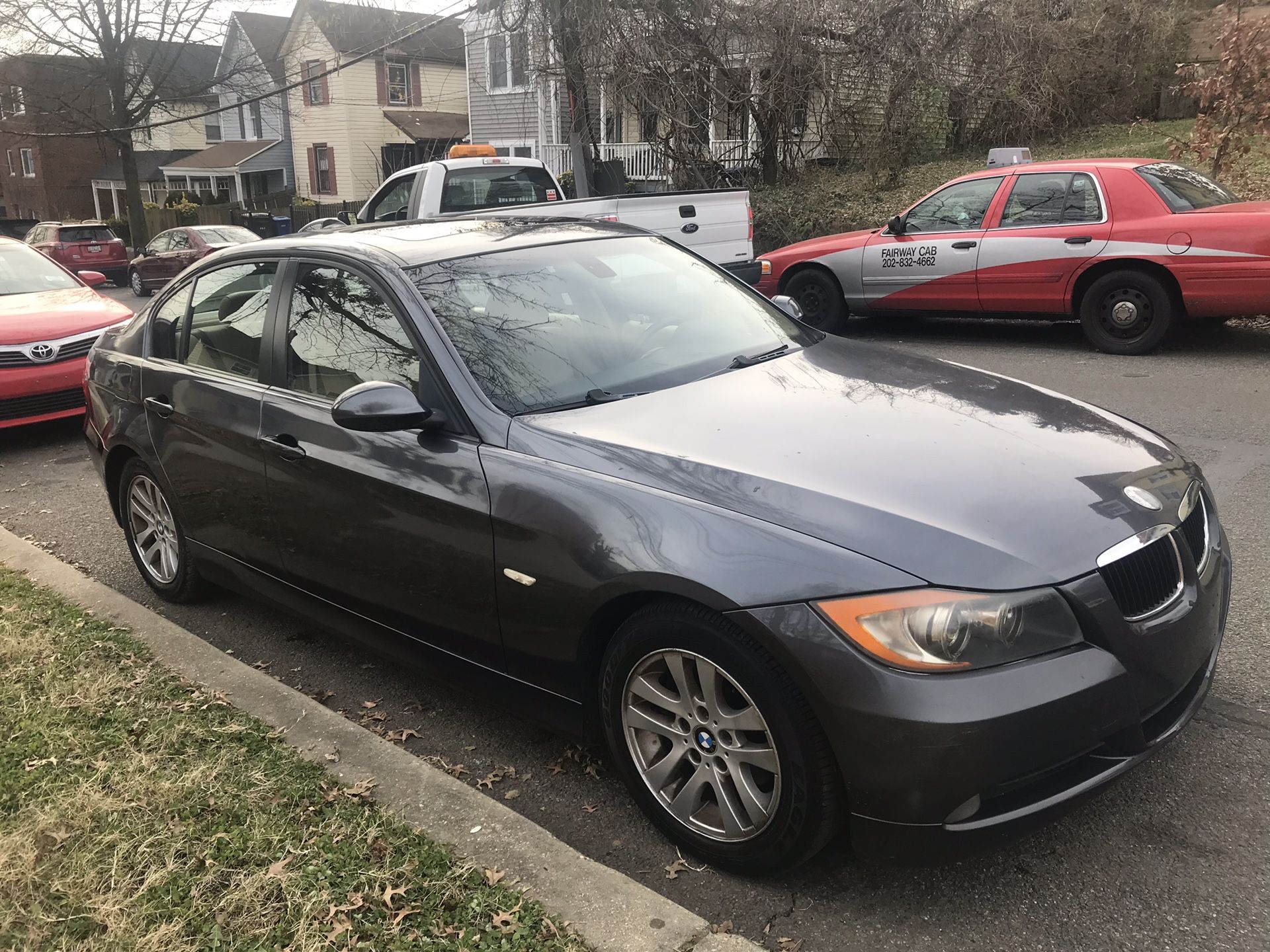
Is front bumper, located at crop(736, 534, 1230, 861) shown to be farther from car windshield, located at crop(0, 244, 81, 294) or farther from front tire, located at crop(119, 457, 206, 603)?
car windshield, located at crop(0, 244, 81, 294)

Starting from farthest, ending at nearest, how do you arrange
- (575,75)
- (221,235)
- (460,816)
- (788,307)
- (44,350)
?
(221,235)
(575,75)
(44,350)
(788,307)
(460,816)

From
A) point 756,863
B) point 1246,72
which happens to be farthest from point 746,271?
point 756,863

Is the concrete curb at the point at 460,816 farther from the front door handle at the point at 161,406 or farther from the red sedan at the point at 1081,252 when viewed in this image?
the red sedan at the point at 1081,252

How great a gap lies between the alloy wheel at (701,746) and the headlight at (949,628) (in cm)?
37

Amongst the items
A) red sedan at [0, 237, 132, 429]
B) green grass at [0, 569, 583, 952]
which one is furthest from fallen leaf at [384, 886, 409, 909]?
red sedan at [0, 237, 132, 429]

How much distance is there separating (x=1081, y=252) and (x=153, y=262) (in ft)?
67.3

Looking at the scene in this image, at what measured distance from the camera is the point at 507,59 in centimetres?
2433

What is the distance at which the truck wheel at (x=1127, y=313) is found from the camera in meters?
8.84

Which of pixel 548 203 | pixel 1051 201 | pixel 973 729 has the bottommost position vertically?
pixel 973 729

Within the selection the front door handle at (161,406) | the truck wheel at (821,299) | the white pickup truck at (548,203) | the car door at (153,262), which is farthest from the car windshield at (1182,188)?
the car door at (153,262)

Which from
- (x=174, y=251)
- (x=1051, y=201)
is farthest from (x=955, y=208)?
(x=174, y=251)

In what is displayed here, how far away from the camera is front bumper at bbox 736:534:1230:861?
2.27 metres

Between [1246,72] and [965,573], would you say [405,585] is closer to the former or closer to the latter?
[965,573]

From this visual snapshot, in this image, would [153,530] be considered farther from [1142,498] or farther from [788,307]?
[1142,498]
